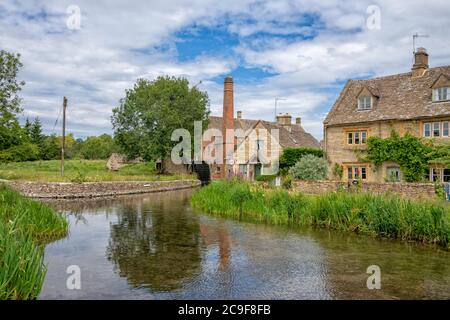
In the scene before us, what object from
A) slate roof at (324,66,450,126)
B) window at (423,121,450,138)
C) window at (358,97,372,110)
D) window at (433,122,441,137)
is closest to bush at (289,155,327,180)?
slate roof at (324,66,450,126)

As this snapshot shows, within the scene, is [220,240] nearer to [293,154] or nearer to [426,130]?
[426,130]

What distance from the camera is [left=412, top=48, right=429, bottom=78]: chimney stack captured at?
98.1 ft

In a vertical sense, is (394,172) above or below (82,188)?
above

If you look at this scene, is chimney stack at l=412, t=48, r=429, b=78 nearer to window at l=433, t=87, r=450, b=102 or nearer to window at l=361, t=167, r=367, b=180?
window at l=433, t=87, r=450, b=102

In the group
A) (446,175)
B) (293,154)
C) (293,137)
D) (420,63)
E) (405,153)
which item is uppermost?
(420,63)

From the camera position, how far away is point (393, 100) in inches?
1171

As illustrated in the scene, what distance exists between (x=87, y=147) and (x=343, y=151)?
252ft

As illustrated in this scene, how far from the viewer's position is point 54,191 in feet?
98.2

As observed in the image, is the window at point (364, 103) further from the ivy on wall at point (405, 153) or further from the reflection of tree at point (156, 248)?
the reflection of tree at point (156, 248)

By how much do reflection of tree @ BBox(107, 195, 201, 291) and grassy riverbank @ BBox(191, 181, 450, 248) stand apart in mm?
2744

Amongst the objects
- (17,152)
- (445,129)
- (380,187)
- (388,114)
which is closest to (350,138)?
(388,114)

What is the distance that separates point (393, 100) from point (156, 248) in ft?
78.8

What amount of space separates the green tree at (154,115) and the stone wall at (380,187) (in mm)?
24627
